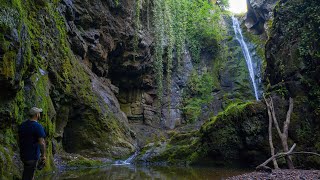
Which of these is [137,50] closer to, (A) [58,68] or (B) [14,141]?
(A) [58,68]

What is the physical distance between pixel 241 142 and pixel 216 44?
1622cm

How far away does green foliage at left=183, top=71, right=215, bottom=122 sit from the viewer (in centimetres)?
2241

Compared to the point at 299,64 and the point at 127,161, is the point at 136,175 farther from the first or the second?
the point at 299,64

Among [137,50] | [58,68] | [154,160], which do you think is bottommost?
[154,160]

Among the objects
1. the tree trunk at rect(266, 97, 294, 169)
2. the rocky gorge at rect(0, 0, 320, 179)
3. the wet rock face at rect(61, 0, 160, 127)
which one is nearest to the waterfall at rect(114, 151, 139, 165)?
the rocky gorge at rect(0, 0, 320, 179)

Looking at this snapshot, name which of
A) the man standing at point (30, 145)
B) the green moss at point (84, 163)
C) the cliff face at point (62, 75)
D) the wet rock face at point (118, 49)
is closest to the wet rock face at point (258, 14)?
the wet rock face at point (118, 49)

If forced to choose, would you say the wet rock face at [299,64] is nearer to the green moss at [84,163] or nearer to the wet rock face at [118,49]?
the green moss at [84,163]

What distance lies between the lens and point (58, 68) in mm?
11758

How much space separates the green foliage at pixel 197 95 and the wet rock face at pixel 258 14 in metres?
7.28

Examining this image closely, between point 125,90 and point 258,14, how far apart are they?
14.8 meters

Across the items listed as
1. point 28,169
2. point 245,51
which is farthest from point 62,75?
point 245,51

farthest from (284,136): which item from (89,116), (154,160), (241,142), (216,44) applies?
(216,44)

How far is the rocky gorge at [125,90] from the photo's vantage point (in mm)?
7374

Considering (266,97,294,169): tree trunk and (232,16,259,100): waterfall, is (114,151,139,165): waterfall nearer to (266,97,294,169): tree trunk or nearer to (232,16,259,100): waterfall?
(266,97,294,169): tree trunk
